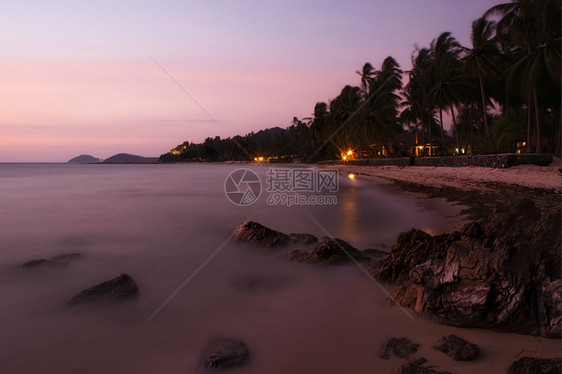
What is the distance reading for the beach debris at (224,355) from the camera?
2.94m

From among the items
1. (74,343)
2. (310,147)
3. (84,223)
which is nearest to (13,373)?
(74,343)

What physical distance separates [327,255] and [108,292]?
317cm

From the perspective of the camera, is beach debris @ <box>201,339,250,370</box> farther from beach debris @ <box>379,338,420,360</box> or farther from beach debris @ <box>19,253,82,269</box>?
beach debris @ <box>19,253,82,269</box>

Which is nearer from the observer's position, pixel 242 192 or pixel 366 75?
pixel 242 192

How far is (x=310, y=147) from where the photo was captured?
95.7m

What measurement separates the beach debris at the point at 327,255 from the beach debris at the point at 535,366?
2922 mm

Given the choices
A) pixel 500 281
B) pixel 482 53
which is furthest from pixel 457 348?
pixel 482 53

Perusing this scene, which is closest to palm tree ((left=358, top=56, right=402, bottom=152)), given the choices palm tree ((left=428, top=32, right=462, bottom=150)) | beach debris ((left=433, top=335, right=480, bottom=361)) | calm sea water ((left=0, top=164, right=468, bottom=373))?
palm tree ((left=428, top=32, right=462, bottom=150))

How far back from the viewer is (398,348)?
3.01 m

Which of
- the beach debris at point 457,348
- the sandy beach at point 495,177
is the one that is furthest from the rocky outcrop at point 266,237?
the sandy beach at point 495,177

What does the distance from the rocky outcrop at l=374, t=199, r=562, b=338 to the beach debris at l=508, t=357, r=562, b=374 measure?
544 mm

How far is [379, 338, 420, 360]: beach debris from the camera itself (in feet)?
9.67

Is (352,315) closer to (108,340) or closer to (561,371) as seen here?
(561,371)

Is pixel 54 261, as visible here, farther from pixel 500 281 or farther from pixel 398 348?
pixel 500 281
